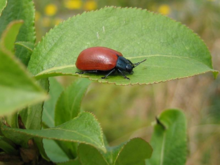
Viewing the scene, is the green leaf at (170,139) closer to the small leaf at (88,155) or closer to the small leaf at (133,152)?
the small leaf at (133,152)

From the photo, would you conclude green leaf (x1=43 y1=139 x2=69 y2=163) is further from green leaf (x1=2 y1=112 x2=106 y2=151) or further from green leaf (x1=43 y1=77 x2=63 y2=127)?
green leaf (x1=2 y1=112 x2=106 y2=151)

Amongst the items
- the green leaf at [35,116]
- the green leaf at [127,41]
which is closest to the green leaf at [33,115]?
the green leaf at [35,116]

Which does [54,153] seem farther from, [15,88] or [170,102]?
[170,102]

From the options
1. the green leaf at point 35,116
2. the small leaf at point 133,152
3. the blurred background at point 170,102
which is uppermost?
the green leaf at point 35,116

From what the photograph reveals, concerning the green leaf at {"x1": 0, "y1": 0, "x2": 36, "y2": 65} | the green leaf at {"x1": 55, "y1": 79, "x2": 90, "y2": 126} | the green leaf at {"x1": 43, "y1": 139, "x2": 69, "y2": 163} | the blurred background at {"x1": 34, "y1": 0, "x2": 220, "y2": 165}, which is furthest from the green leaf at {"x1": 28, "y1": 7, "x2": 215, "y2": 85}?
the blurred background at {"x1": 34, "y1": 0, "x2": 220, "y2": 165}

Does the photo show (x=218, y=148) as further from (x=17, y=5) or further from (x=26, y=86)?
(x=26, y=86)

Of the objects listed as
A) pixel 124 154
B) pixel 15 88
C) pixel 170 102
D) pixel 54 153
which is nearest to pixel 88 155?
pixel 124 154
